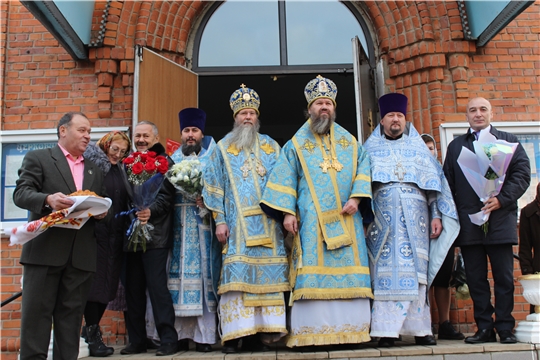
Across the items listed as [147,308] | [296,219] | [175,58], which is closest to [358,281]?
[296,219]

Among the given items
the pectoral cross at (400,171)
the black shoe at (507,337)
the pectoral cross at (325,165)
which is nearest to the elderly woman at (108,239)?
the pectoral cross at (325,165)

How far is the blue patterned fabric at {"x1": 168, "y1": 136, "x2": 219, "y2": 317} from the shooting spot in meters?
4.55

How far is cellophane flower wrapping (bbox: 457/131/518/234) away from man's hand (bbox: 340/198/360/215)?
95cm

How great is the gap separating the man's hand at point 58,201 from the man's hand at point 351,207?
2.03 meters

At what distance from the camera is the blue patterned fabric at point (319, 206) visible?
425 centimetres

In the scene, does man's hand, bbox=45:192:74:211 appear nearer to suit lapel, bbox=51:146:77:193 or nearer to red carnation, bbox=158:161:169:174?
suit lapel, bbox=51:146:77:193

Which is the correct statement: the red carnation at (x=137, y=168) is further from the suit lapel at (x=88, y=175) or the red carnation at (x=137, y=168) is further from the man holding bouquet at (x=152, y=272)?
the suit lapel at (x=88, y=175)

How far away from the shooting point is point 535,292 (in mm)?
4527

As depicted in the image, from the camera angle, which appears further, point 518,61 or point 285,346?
point 518,61

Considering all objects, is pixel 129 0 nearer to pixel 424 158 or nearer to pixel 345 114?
pixel 424 158

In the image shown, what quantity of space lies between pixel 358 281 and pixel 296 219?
68 cm

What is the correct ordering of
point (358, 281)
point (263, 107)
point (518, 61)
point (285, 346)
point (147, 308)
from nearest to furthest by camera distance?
point (358, 281) < point (285, 346) < point (147, 308) < point (518, 61) < point (263, 107)

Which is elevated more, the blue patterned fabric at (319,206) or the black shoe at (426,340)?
the blue patterned fabric at (319,206)

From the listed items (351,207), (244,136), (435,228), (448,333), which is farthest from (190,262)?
(448,333)
